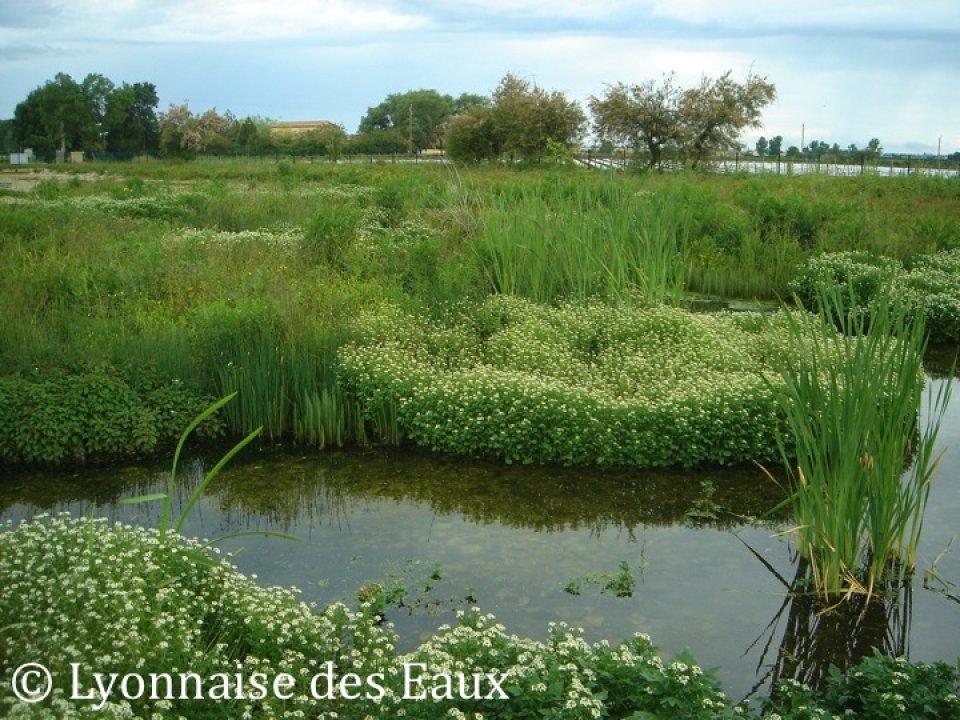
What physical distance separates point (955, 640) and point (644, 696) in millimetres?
2328

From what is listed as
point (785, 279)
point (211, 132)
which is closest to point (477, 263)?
point (785, 279)

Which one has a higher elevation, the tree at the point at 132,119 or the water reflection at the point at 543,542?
the tree at the point at 132,119

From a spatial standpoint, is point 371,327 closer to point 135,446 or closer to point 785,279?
point 135,446

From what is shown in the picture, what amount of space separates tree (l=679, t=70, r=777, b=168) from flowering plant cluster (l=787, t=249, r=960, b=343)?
2405 cm

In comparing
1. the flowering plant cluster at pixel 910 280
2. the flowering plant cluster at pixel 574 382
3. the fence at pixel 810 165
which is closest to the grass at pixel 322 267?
the flowering plant cluster at pixel 574 382

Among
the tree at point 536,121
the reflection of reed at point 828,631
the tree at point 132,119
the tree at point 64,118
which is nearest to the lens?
the reflection of reed at point 828,631

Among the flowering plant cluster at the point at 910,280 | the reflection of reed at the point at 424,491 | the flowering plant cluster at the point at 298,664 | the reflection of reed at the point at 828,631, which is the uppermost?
the flowering plant cluster at the point at 910,280

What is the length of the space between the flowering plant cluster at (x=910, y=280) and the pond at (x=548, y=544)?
148 inches

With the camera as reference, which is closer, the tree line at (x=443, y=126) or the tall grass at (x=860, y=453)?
the tall grass at (x=860, y=453)

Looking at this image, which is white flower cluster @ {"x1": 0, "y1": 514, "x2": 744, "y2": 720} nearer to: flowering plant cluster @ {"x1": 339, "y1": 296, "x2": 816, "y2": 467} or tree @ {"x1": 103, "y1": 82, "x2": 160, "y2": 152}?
flowering plant cluster @ {"x1": 339, "y1": 296, "x2": 816, "y2": 467}

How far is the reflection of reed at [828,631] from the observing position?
5164 mm

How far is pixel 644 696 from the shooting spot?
4.09m

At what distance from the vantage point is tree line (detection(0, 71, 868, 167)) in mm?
38375

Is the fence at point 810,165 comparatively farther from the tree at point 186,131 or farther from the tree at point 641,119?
the tree at point 186,131
